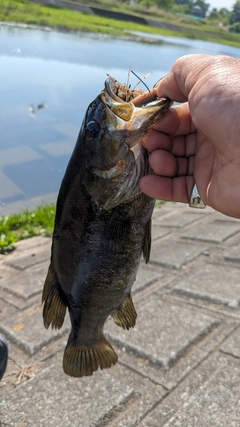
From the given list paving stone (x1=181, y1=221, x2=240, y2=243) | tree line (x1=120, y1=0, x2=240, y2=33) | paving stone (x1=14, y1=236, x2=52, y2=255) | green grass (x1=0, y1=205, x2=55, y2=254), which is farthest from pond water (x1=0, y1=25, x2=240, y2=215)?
tree line (x1=120, y1=0, x2=240, y2=33)

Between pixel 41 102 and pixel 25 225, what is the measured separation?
390 centimetres

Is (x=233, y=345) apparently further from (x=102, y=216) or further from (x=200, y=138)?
(x=102, y=216)

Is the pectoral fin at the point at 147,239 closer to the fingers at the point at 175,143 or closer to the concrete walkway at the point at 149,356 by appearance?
the fingers at the point at 175,143

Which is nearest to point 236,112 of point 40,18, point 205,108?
point 205,108

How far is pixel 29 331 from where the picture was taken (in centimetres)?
319

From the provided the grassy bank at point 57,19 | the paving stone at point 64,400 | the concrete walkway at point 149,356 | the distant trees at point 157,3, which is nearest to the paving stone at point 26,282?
the concrete walkway at point 149,356

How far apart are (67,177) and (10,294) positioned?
2233 mm

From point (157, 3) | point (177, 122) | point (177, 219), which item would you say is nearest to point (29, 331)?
point (177, 122)

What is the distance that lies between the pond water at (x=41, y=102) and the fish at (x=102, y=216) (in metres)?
3.83

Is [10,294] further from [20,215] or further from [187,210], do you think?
[187,210]

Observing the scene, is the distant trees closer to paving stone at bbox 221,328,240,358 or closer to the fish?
paving stone at bbox 221,328,240,358

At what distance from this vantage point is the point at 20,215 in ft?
17.7

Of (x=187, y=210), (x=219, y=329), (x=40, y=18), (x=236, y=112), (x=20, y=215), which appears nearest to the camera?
(x=236, y=112)

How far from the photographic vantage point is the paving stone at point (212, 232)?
483 centimetres
